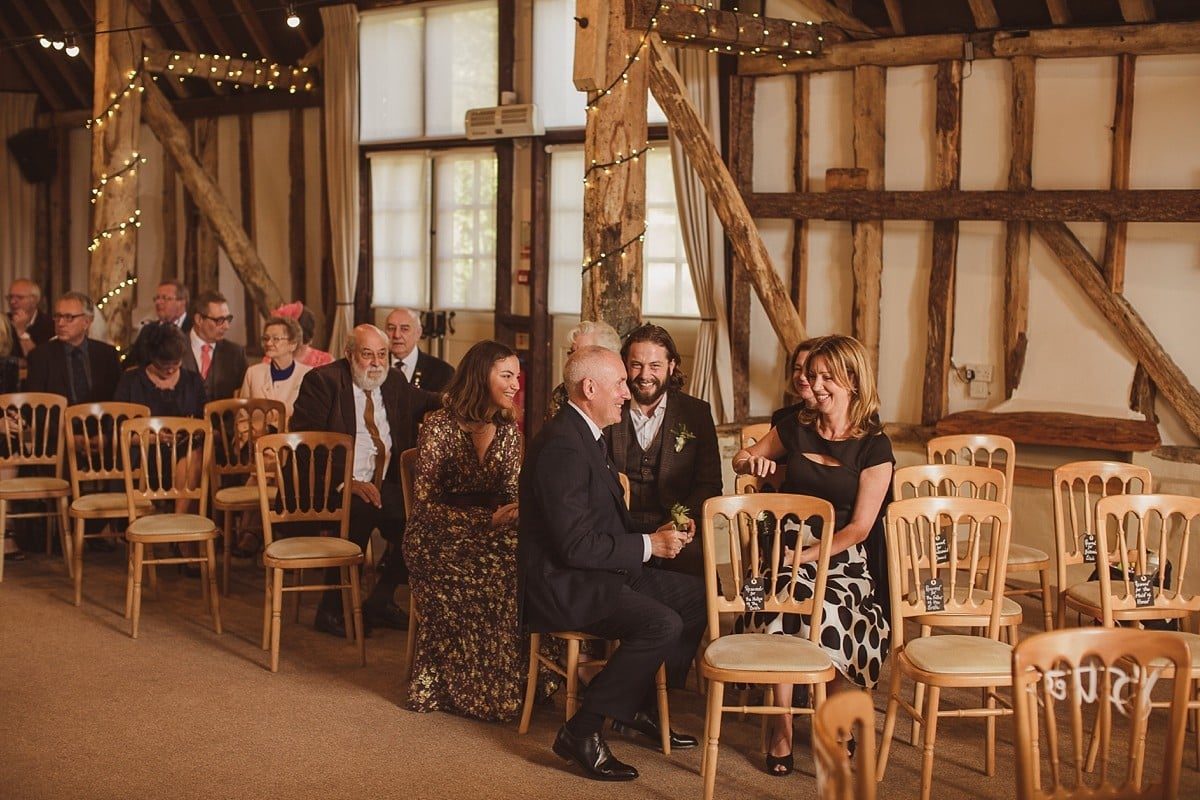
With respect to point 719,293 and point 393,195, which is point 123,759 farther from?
point 393,195

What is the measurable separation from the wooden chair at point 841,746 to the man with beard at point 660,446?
2.58 meters

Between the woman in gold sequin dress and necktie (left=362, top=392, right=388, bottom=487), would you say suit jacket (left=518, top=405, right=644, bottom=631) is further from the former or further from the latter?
necktie (left=362, top=392, right=388, bottom=487)

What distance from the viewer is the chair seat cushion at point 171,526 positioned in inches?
226

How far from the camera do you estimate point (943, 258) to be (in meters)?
7.68

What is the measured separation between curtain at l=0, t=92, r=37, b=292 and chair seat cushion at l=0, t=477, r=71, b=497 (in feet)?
26.2

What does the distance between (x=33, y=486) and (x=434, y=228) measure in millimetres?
4353

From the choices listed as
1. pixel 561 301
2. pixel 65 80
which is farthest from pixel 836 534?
pixel 65 80

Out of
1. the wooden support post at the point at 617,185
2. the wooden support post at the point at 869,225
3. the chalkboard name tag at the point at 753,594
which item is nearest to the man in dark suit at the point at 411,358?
the wooden support post at the point at 617,185

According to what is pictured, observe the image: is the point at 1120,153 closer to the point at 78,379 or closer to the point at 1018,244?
the point at 1018,244

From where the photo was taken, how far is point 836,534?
4.38 meters

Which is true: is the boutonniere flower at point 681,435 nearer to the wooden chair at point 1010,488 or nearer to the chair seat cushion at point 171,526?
the wooden chair at point 1010,488

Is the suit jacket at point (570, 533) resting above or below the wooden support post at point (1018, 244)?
below

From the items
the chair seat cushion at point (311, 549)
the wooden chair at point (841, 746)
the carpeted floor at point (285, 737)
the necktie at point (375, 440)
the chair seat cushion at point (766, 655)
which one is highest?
the necktie at point (375, 440)

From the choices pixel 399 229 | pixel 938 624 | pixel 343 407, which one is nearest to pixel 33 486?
pixel 343 407
